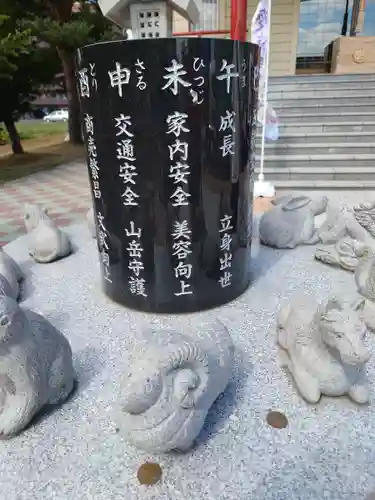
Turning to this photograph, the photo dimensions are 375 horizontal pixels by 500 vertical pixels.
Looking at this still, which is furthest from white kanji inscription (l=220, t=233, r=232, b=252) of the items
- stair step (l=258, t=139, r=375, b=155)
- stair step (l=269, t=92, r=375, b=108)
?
stair step (l=269, t=92, r=375, b=108)

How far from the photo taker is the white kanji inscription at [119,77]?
238 cm

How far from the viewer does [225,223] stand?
2857 mm

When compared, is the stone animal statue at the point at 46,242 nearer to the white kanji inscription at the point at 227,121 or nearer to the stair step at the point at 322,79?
the white kanji inscription at the point at 227,121

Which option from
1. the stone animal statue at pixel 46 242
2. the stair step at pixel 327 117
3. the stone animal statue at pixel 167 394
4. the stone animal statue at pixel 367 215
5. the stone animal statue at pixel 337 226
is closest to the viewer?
the stone animal statue at pixel 167 394

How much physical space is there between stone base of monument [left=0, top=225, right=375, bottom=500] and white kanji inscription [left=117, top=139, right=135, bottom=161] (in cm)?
119

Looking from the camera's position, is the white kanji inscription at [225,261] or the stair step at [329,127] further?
the stair step at [329,127]

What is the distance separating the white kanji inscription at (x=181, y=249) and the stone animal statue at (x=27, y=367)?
1.03 m

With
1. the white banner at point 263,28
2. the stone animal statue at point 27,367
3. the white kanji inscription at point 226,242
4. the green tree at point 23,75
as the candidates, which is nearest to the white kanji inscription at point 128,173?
the white kanji inscription at point 226,242

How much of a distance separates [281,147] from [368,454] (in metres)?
7.59

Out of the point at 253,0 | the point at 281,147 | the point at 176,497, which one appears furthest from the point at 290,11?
the point at 176,497

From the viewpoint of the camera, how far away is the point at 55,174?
1127cm

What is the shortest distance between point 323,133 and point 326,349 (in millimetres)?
7795

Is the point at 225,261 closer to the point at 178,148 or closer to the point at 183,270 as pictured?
the point at 183,270

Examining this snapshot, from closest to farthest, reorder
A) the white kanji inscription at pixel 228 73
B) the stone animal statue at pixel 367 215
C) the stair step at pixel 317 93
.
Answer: the white kanji inscription at pixel 228 73, the stone animal statue at pixel 367 215, the stair step at pixel 317 93
